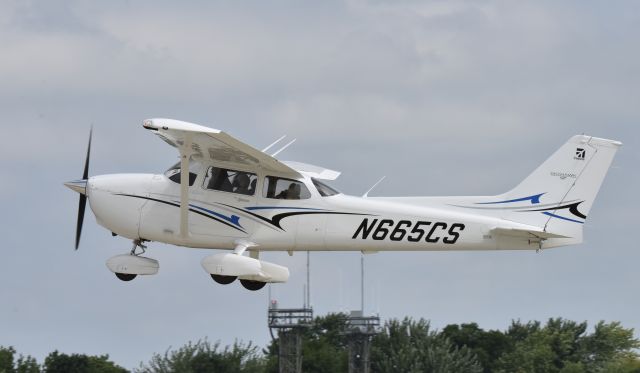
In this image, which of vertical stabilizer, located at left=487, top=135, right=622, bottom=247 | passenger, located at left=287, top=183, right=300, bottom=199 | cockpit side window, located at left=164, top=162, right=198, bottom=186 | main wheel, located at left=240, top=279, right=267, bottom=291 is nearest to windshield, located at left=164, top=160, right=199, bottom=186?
cockpit side window, located at left=164, top=162, right=198, bottom=186

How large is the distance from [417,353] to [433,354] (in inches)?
25.9

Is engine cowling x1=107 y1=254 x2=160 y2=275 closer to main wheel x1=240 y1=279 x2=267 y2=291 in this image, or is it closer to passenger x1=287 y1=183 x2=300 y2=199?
main wheel x1=240 y1=279 x2=267 y2=291

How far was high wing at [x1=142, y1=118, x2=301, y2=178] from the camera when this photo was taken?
2323 centimetres

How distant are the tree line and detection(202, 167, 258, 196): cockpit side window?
25960 millimetres

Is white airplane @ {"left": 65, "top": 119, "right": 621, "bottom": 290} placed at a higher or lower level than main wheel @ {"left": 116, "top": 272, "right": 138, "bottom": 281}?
higher

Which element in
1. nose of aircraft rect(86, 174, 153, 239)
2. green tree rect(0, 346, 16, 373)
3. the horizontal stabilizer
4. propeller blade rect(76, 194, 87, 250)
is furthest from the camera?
green tree rect(0, 346, 16, 373)

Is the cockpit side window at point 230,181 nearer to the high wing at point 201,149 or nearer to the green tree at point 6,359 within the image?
the high wing at point 201,149

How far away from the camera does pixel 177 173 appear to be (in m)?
25.0

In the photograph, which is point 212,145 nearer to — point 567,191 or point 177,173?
point 177,173

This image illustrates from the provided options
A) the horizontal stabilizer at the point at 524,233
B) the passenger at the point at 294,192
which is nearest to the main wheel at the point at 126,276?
the passenger at the point at 294,192

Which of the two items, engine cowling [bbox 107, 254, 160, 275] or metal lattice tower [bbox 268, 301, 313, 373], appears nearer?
engine cowling [bbox 107, 254, 160, 275]

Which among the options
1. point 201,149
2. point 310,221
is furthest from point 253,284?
point 201,149

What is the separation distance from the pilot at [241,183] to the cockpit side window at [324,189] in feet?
3.21

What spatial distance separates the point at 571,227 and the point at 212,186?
5.29 metres
